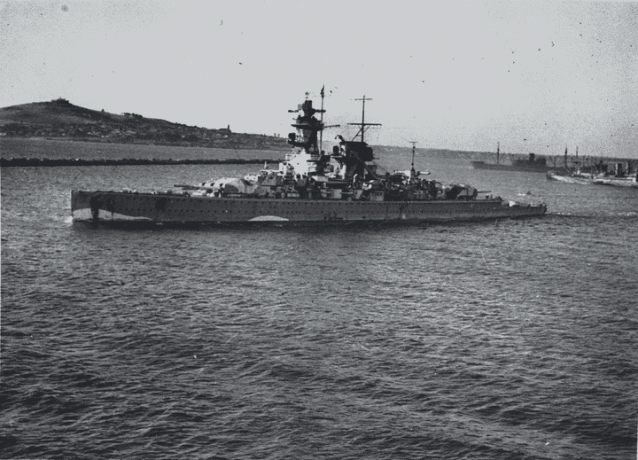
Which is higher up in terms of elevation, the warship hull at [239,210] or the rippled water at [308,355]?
the warship hull at [239,210]

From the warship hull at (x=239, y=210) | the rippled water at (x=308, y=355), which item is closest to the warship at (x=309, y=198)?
the warship hull at (x=239, y=210)

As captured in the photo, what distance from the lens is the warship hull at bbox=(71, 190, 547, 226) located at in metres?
47.1

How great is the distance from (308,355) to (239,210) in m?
32.4

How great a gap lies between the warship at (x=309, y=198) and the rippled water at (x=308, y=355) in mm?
9798

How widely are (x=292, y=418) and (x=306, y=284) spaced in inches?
581

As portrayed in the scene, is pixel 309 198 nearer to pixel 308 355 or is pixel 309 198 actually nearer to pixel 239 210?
pixel 239 210

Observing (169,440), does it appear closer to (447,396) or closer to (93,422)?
(93,422)

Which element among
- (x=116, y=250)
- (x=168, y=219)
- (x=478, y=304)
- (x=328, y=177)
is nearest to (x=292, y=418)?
(x=478, y=304)

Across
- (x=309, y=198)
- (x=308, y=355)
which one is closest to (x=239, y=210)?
(x=309, y=198)

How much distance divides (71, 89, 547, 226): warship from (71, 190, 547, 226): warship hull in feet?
0.24

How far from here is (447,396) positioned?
17047mm

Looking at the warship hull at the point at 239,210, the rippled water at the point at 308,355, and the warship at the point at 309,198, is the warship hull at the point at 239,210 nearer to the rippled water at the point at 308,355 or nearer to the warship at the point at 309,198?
→ the warship at the point at 309,198

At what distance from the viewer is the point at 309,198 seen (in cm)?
A: 5547

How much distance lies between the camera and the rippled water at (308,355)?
14.6 meters
